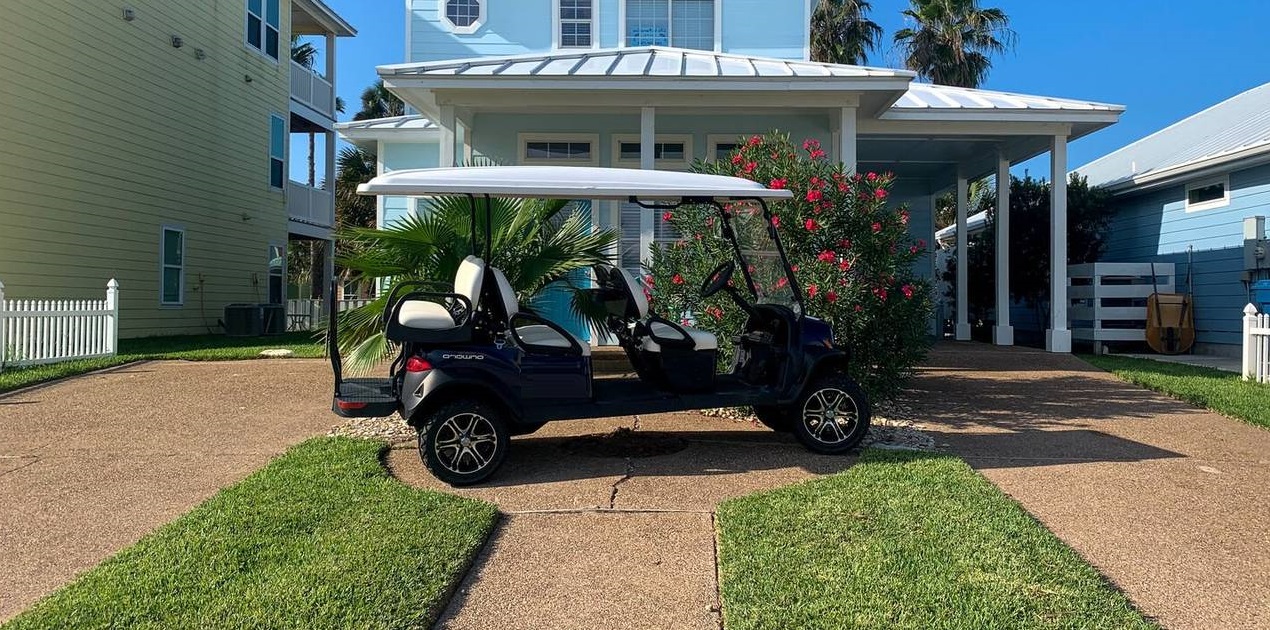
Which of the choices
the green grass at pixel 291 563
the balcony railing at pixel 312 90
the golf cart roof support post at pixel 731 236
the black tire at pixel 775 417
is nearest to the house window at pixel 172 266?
the balcony railing at pixel 312 90

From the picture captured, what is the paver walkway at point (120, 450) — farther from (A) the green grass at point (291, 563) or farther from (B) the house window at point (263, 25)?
(B) the house window at point (263, 25)

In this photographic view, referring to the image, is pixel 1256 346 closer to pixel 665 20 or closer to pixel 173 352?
pixel 665 20

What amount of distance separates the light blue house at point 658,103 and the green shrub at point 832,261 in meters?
1.27

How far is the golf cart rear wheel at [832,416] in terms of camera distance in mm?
5176

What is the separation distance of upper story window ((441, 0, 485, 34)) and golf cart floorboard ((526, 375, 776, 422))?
10788mm

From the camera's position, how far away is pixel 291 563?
10.7 ft

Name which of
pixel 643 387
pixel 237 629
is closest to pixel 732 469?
pixel 643 387

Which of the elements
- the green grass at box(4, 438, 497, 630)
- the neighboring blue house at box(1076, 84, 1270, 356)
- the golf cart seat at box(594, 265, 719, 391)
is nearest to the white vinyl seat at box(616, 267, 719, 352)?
the golf cart seat at box(594, 265, 719, 391)

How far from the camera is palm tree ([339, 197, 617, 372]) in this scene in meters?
6.38

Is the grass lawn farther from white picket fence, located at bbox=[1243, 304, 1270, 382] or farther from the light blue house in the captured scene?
white picket fence, located at bbox=[1243, 304, 1270, 382]

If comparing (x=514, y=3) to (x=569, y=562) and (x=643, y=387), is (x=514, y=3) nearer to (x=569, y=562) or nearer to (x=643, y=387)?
(x=643, y=387)

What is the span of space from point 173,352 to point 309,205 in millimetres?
9243

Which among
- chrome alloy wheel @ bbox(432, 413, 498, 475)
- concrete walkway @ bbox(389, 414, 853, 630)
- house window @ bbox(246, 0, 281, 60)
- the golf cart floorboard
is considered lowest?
concrete walkway @ bbox(389, 414, 853, 630)

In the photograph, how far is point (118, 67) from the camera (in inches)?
504
